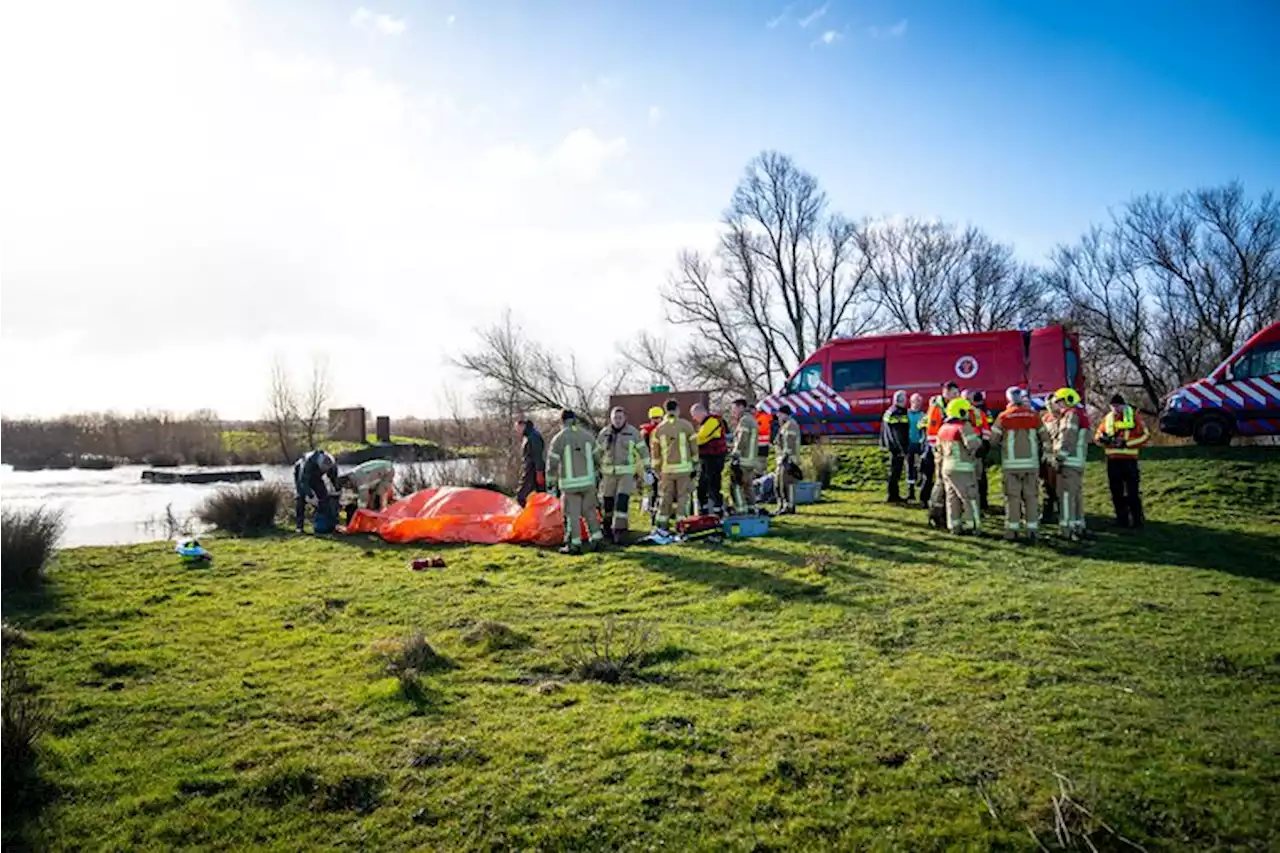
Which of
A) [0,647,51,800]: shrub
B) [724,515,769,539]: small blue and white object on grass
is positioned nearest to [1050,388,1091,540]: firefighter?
[724,515,769,539]: small blue and white object on grass

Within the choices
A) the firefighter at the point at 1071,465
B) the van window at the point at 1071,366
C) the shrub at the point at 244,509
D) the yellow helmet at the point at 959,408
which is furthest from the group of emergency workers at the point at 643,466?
the van window at the point at 1071,366

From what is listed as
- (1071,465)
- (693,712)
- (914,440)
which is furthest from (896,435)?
(693,712)

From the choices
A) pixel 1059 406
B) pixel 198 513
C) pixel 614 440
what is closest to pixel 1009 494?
pixel 1059 406

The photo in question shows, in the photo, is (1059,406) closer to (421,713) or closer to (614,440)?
(614,440)

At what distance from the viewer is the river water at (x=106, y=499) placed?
16.2 metres

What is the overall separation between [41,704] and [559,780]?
3730 millimetres

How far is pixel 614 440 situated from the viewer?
36.6ft

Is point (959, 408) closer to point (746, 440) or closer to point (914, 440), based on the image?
point (914, 440)

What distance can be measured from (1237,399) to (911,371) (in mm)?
6376

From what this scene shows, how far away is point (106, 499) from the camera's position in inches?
918

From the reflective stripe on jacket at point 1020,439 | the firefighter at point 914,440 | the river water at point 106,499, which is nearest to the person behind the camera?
the reflective stripe on jacket at point 1020,439

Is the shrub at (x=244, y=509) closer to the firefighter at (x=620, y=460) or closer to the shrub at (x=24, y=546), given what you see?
the shrub at (x=24, y=546)

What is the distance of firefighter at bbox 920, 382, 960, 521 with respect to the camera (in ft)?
35.7

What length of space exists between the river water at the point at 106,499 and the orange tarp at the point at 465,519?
14.9 ft
